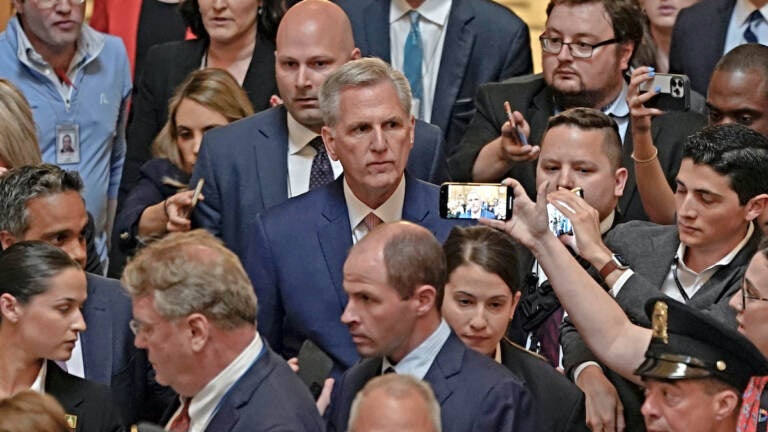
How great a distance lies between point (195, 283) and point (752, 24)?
3287mm

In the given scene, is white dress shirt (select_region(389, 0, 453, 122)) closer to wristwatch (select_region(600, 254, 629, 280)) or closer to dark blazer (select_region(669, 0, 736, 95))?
dark blazer (select_region(669, 0, 736, 95))

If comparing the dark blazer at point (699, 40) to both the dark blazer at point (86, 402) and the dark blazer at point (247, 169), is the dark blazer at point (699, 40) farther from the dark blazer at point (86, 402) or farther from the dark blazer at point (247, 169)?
the dark blazer at point (86, 402)

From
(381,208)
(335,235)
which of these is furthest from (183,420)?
(381,208)

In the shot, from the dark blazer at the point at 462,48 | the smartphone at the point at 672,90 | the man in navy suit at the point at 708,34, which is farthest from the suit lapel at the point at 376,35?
the smartphone at the point at 672,90

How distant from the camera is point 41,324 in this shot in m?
5.31

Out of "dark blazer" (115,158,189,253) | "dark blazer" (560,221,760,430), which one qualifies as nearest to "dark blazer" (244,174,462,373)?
"dark blazer" (560,221,760,430)

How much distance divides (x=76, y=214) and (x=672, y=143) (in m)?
2.16

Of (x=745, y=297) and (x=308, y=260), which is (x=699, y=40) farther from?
(x=745, y=297)

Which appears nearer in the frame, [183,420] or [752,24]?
[183,420]

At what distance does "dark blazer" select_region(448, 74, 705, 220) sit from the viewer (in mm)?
6367

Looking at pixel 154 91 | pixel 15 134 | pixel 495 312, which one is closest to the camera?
pixel 495 312

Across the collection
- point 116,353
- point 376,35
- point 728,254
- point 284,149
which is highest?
point 376,35

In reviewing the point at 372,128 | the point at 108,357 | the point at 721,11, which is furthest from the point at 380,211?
the point at 721,11

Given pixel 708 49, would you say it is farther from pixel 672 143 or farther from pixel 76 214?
pixel 76 214
